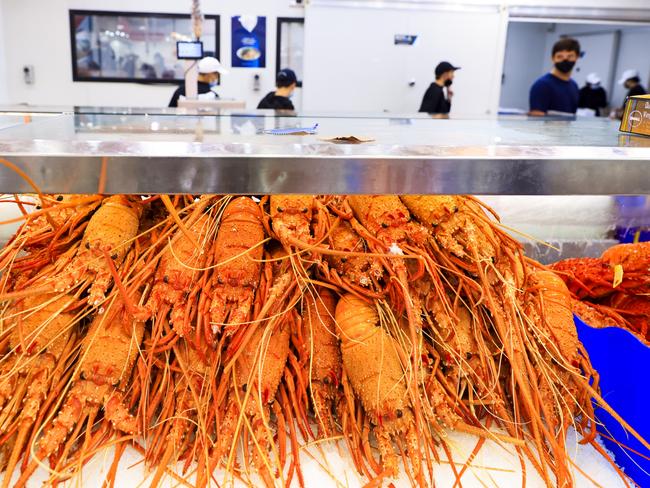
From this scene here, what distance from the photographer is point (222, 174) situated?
30.0 inches

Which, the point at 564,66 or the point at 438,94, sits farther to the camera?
the point at 438,94

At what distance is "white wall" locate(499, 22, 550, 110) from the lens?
9945 millimetres

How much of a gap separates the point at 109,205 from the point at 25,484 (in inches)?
23.9

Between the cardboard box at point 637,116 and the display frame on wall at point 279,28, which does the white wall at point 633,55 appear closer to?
the display frame on wall at point 279,28

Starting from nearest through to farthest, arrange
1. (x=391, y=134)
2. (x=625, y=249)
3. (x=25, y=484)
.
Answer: (x=25, y=484) < (x=391, y=134) < (x=625, y=249)

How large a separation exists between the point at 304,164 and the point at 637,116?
28.6 inches

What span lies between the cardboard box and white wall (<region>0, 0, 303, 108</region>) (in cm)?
525

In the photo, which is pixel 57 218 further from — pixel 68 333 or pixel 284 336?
pixel 284 336

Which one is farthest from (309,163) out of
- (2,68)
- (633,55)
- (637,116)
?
(633,55)

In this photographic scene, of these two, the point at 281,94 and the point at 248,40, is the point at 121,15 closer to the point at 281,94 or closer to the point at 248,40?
the point at 248,40

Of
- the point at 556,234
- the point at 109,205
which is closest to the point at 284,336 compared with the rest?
the point at 109,205

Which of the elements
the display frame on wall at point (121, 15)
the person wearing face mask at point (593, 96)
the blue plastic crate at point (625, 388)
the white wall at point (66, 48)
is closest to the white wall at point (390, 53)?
the white wall at point (66, 48)

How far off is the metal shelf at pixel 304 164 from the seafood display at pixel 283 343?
8.8 inches

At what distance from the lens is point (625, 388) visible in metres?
1.12
